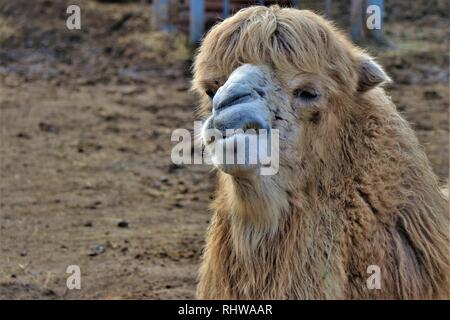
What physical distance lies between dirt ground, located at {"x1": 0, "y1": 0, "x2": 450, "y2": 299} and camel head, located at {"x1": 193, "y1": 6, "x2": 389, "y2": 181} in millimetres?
2588

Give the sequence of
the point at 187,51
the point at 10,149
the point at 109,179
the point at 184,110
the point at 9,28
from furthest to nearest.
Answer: the point at 9,28 → the point at 187,51 → the point at 184,110 → the point at 10,149 → the point at 109,179

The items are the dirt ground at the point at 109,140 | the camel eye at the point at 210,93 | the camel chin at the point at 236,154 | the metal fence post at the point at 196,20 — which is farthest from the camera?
the metal fence post at the point at 196,20

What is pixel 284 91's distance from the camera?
464cm

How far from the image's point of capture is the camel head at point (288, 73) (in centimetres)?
457

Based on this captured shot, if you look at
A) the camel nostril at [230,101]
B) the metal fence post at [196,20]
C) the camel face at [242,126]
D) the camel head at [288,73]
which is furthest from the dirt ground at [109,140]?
the camel nostril at [230,101]

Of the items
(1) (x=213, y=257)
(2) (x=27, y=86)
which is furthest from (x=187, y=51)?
(1) (x=213, y=257)

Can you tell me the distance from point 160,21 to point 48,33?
177 cm

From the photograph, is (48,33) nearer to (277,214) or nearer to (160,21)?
(160,21)

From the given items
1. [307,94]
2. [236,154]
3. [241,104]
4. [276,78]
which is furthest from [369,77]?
[236,154]

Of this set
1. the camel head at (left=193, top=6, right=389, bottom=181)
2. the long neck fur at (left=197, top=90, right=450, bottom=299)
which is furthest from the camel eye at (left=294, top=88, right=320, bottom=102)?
the long neck fur at (left=197, top=90, right=450, bottom=299)

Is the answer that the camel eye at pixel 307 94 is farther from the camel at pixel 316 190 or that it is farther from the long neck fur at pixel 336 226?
the long neck fur at pixel 336 226

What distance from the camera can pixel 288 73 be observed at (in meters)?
4.67

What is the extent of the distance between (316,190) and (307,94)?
44cm
